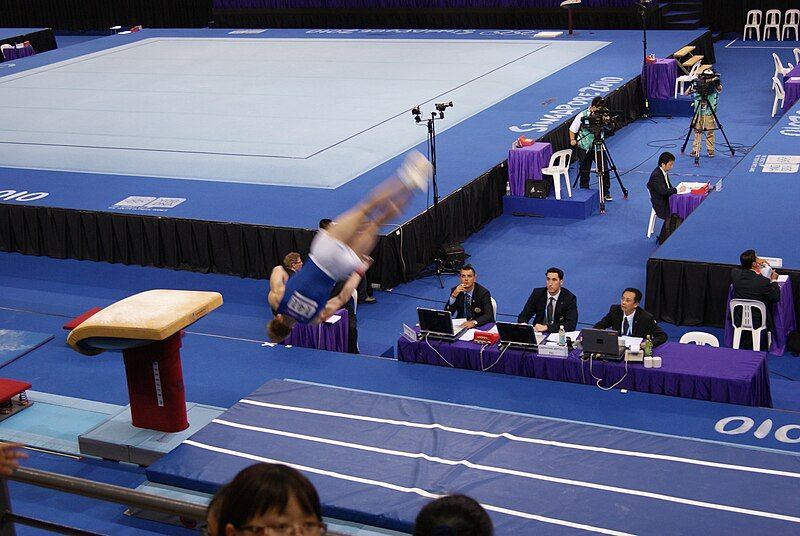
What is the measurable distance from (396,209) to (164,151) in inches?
408

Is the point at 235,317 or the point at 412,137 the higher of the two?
the point at 412,137

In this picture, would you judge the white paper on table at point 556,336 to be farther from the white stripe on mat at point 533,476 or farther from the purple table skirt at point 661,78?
the purple table skirt at point 661,78

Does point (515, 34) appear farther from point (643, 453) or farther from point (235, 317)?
point (643, 453)

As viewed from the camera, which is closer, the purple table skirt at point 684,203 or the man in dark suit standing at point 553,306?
the man in dark suit standing at point 553,306

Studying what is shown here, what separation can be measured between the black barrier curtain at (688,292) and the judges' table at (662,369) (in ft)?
6.18

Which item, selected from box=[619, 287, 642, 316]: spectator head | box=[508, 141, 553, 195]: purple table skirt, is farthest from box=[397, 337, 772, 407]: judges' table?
box=[508, 141, 553, 195]: purple table skirt

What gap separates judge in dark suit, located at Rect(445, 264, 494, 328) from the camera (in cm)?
901

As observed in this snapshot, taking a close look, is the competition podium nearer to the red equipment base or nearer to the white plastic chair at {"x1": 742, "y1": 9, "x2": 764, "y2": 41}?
the red equipment base

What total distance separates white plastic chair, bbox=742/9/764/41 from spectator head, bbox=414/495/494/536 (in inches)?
889

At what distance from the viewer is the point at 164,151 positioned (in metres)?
15.1

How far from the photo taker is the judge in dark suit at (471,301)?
9.01m

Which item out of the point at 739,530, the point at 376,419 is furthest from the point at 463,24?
the point at 739,530

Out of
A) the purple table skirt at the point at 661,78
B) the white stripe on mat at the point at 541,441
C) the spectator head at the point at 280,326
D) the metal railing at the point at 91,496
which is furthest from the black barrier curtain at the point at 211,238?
the metal railing at the point at 91,496

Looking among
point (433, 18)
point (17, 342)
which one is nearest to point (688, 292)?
point (17, 342)
